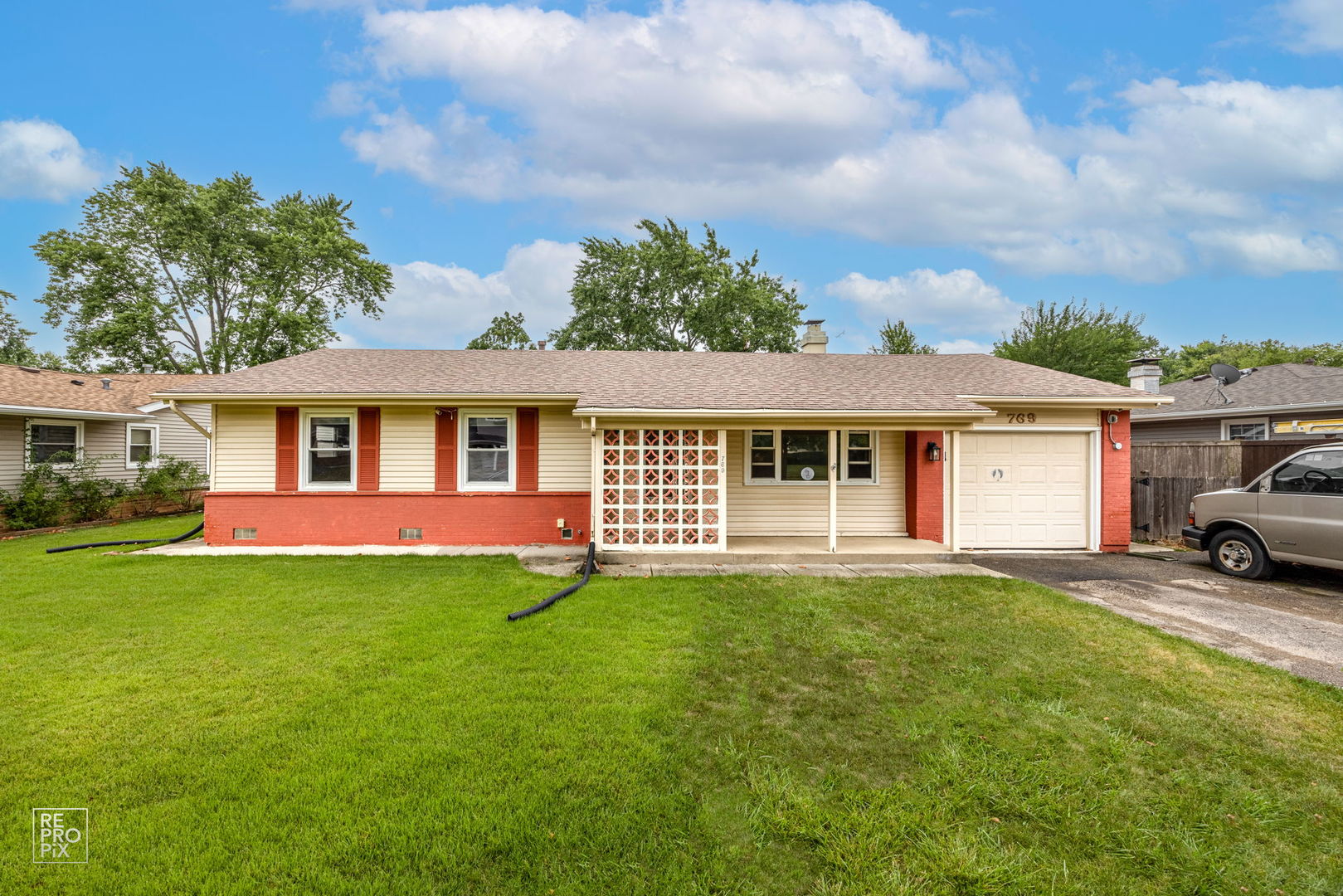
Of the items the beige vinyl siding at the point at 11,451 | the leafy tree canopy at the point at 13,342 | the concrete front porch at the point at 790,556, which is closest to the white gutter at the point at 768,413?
the concrete front porch at the point at 790,556

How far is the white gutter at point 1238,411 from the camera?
40.0ft

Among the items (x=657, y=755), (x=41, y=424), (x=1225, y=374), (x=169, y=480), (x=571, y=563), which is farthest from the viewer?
(x=1225, y=374)

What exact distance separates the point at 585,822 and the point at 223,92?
20.5m

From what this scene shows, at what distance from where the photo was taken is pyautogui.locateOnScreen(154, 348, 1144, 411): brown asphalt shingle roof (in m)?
8.57

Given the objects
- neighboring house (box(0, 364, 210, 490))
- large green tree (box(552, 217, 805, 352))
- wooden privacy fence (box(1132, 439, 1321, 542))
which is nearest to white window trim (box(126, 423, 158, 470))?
neighboring house (box(0, 364, 210, 490))

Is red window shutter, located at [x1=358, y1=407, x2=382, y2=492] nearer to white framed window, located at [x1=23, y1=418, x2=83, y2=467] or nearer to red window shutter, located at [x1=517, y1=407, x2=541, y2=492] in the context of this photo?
red window shutter, located at [x1=517, y1=407, x2=541, y2=492]

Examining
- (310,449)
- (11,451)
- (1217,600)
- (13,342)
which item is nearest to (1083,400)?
(1217,600)

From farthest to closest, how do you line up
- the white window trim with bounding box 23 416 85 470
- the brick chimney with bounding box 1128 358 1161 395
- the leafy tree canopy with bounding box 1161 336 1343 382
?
the leafy tree canopy with bounding box 1161 336 1343 382 → the brick chimney with bounding box 1128 358 1161 395 → the white window trim with bounding box 23 416 85 470

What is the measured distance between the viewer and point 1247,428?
45.2 ft

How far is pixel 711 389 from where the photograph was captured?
29.6 feet

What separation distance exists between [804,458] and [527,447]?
516cm

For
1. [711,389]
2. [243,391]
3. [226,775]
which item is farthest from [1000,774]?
[243,391]

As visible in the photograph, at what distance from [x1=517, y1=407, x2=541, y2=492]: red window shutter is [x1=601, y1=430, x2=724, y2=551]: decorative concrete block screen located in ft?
5.86

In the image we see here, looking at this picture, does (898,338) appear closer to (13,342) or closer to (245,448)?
(245,448)
